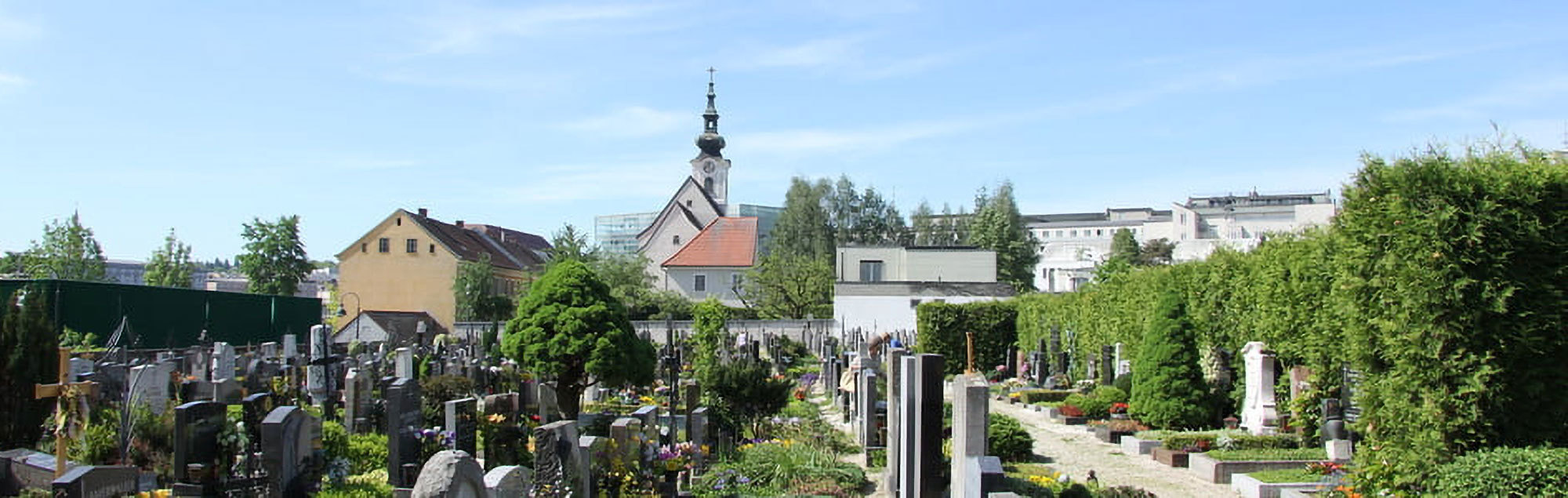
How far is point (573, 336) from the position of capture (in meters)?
18.6

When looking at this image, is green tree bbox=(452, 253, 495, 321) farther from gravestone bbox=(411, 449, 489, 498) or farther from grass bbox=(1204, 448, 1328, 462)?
gravestone bbox=(411, 449, 489, 498)

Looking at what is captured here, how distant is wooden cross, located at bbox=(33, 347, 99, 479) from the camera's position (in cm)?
1128

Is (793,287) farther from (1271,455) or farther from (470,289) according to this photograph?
(1271,455)

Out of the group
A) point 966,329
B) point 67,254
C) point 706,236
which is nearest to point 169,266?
point 67,254

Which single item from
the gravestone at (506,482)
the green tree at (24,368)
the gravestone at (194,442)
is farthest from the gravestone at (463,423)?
the green tree at (24,368)

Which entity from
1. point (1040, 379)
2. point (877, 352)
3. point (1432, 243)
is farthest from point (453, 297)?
point (1432, 243)

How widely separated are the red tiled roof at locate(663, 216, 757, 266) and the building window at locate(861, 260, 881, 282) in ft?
50.7

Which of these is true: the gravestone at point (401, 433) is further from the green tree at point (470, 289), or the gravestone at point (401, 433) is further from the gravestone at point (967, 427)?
the green tree at point (470, 289)

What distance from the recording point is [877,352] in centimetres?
3078

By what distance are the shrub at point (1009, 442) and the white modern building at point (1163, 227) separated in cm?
6722

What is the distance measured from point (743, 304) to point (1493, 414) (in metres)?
57.8

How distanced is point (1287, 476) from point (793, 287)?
1932 inches

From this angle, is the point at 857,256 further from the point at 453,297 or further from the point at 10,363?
the point at 10,363

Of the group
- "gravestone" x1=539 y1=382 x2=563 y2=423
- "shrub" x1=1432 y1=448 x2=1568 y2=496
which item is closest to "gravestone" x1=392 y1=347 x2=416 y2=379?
"gravestone" x1=539 y1=382 x2=563 y2=423
